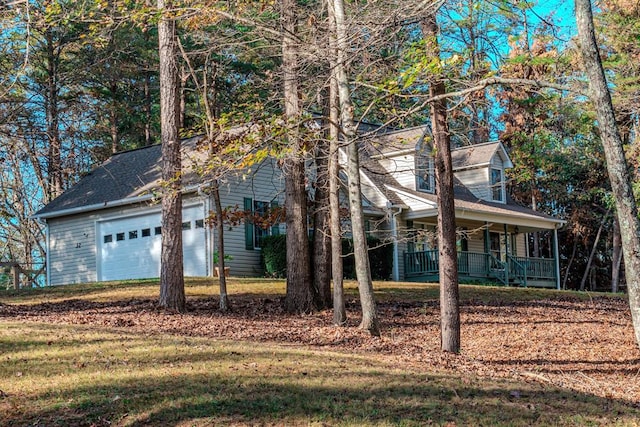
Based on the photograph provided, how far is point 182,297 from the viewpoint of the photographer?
15.5 meters

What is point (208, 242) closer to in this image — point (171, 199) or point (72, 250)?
point (72, 250)

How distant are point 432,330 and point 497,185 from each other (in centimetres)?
1874

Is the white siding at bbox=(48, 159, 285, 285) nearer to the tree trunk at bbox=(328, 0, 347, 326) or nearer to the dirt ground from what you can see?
the dirt ground

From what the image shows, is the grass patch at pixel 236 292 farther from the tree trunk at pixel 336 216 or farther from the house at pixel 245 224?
the tree trunk at pixel 336 216

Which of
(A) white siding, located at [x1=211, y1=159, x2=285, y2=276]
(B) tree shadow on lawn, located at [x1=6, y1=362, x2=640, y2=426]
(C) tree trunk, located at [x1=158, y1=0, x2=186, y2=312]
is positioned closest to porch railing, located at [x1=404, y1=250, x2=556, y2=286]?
(A) white siding, located at [x1=211, y1=159, x2=285, y2=276]

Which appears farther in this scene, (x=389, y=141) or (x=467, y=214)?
(x=467, y=214)

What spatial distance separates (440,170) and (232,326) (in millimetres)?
4864

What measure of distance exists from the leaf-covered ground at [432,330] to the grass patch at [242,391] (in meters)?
1.24

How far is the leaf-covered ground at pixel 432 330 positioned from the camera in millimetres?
11581

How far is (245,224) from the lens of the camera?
25.1 metres

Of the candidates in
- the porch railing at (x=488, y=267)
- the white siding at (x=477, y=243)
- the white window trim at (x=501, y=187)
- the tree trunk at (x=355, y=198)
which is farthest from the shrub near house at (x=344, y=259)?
the tree trunk at (x=355, y=198)

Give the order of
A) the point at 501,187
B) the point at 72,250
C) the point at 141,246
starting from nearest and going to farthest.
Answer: the point at 141,246, the point at 72,250, the point at 501,187

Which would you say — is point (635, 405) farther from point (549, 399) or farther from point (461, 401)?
point (461, 401)

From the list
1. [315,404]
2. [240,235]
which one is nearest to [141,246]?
[240,235]
